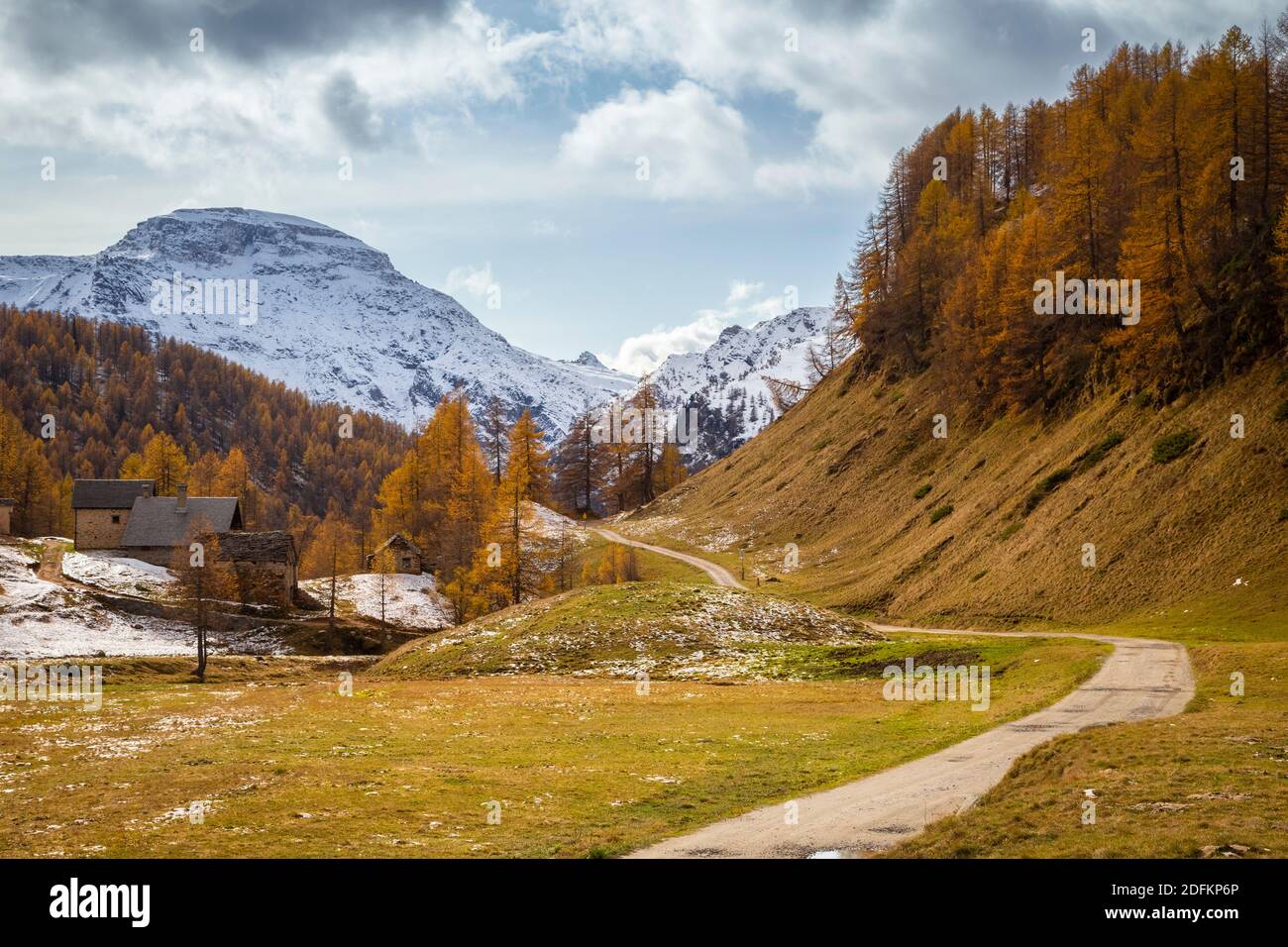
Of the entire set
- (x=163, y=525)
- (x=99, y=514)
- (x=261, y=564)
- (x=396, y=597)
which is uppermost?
(x=99, y=514)

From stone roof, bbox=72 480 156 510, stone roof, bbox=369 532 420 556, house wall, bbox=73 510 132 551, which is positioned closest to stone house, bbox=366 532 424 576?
stone roof, bbox=369 532 420 556

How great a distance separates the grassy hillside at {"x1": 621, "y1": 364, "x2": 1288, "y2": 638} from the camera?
1973 inches

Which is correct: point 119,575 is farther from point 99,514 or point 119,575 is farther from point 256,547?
point 99,514

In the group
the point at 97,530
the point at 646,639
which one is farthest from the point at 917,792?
the point at 97,530

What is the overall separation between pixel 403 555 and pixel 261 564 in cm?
1605

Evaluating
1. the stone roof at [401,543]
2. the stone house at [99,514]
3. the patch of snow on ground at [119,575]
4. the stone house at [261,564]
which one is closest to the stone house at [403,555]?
the stone roof at [401,543]

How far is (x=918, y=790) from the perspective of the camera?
2044 centimetres

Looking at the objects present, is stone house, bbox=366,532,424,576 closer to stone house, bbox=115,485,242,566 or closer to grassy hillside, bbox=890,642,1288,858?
stone house, bbox=115,485,242,566

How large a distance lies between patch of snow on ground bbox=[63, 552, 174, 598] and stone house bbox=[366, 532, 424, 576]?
21.4 meters

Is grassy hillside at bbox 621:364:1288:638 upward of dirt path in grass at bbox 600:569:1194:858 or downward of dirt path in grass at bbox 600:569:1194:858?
upward
